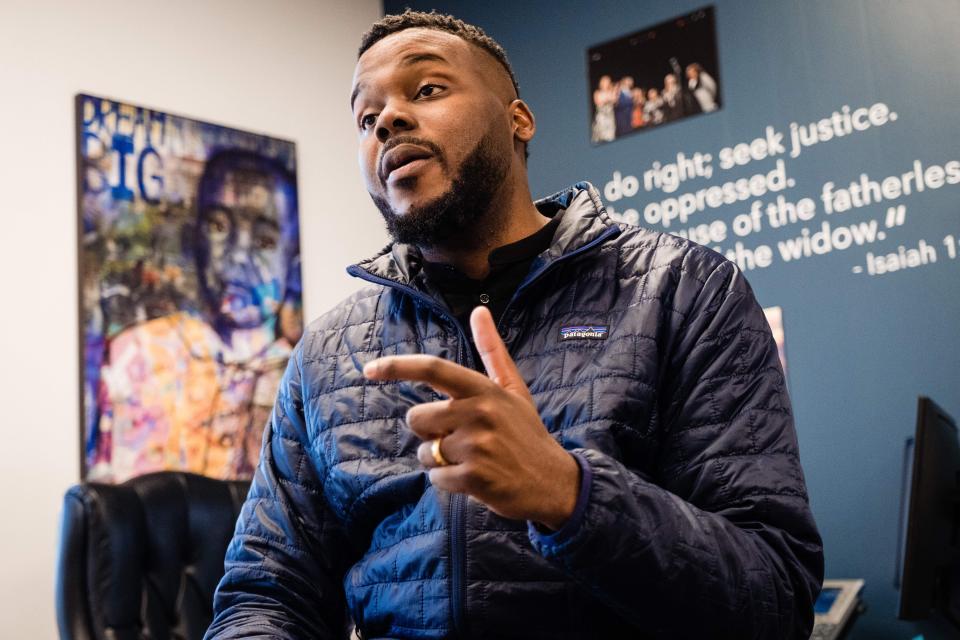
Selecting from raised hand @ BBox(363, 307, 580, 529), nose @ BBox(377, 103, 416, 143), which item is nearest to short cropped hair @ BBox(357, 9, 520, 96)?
nose @ BBox(377, 103, 416, 143)

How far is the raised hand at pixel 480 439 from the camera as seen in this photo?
2.90 ft

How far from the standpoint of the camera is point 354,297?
168cm

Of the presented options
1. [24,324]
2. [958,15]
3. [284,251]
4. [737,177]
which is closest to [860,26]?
[958,15]

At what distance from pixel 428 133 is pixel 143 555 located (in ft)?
4.21

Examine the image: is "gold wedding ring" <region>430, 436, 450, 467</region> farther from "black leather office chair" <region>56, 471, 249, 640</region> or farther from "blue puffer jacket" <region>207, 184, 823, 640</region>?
"black leather office chair" <region>56, 471, 249, 640</region>

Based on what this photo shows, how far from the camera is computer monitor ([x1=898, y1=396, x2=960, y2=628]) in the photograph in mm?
2076

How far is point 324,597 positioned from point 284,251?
94.2 inches

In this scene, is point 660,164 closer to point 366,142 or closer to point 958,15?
point 958,15

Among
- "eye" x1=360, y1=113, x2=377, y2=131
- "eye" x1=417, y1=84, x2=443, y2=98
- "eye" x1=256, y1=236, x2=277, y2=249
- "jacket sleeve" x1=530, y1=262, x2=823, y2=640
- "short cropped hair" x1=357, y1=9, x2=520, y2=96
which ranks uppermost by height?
"short cropped hair" x1=357, y1=9, x2=520, y2=96

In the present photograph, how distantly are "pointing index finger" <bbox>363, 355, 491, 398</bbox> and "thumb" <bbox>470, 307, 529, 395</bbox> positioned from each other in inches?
A: 4.2

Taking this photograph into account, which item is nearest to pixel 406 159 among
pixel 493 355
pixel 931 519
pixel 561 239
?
pixel 561 239

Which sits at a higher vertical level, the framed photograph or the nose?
the framed photograph

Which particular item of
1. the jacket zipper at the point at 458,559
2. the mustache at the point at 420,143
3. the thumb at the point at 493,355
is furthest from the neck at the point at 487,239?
the thumb at the point at 493,355

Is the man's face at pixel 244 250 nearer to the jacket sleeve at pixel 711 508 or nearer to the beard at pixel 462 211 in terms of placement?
the beard at pixel 462 211
